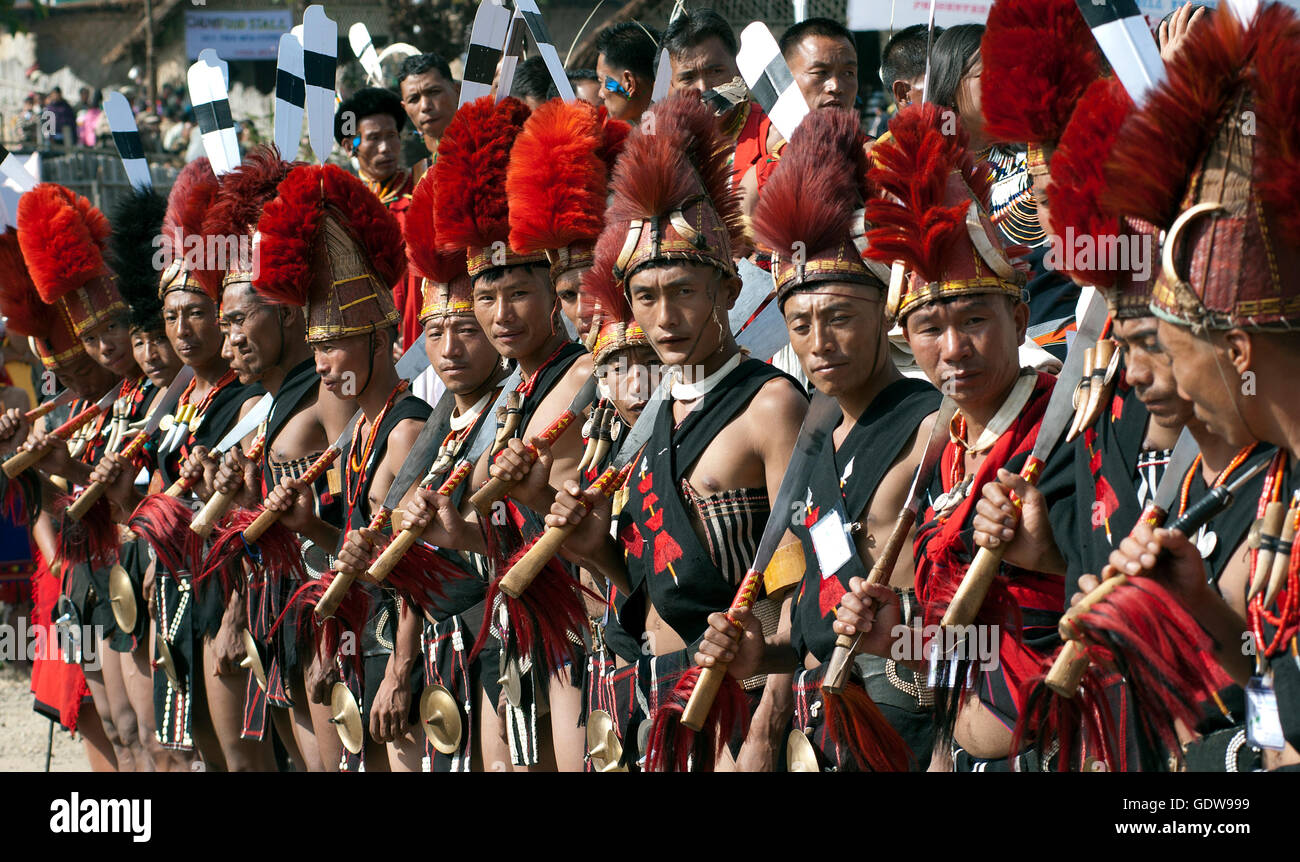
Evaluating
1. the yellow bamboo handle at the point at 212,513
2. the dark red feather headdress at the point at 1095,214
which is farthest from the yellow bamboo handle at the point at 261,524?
the dark red feather headdress at the point at 1095,214

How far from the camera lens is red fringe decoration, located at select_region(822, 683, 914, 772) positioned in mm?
3445

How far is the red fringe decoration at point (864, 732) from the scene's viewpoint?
3445 mm

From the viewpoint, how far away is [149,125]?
15.8m

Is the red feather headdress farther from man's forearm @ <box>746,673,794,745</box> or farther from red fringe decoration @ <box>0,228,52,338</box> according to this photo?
man's forearm @ <box>746,673,794,745</box>

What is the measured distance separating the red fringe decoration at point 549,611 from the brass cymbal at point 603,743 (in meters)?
0.35

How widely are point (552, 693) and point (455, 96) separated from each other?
12.8 feet

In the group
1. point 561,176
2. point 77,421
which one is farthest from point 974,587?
point 77,421

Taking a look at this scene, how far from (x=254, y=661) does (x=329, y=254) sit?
1639mm

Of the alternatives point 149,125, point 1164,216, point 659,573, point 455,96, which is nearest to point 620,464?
point 659,573

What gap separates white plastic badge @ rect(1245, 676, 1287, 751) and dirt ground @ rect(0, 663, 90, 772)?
20.5 ft


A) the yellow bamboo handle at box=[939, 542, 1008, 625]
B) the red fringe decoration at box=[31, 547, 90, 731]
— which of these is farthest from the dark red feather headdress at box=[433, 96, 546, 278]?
the red fringe decoration at box=[31, 547, 90, 731]

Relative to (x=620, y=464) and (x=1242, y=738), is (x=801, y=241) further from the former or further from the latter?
(x=1242, y=738)
